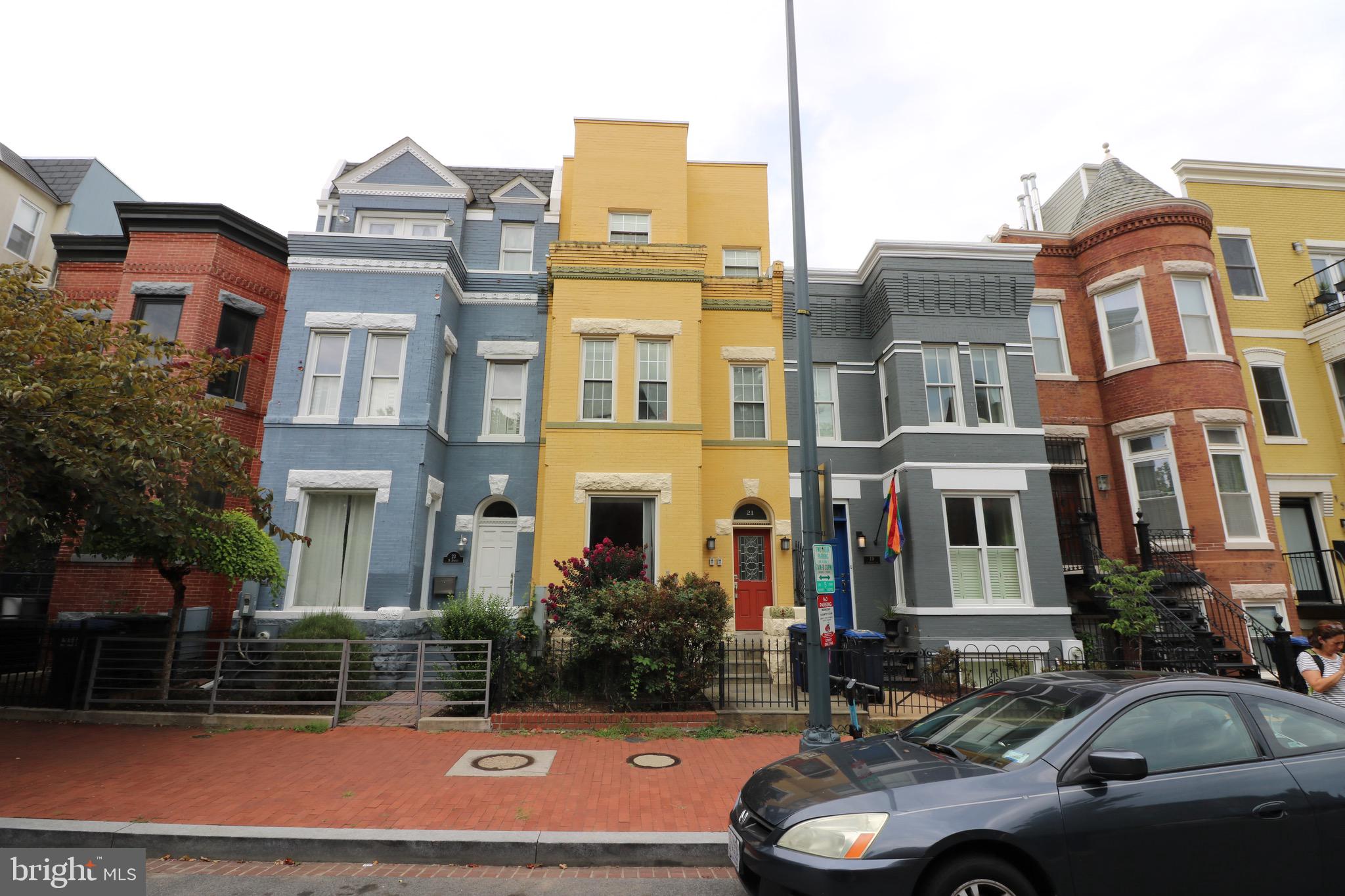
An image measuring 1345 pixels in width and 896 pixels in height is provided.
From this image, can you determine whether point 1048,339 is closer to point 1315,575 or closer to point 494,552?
point 1315,575

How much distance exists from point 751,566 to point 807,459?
7.72 m

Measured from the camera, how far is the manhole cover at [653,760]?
7375 millimetres

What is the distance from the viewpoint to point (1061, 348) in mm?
16141

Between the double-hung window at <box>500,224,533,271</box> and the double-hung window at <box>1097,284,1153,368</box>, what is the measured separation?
48.6ft

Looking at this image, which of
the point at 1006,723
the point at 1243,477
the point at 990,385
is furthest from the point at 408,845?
the point at 1243,477

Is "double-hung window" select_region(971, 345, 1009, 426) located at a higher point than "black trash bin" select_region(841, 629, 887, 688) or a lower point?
higher

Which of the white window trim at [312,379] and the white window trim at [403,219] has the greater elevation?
the white window trim at [403,219]

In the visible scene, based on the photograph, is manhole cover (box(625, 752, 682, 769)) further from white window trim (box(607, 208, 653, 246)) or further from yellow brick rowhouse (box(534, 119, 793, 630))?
white window trim (box(607, 208, 653, 246))

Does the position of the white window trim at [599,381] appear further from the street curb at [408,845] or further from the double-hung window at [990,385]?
the street curb at [408,845]

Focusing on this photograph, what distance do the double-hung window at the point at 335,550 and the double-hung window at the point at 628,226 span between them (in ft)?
26.9

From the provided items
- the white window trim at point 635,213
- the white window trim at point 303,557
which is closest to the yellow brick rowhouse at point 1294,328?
the white window trim at point 635,213

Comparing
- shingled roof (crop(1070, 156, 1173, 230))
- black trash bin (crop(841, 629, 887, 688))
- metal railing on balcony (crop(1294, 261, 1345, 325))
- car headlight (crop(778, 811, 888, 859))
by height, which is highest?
shingled roof (crop(1070, 156, 1173, 230))

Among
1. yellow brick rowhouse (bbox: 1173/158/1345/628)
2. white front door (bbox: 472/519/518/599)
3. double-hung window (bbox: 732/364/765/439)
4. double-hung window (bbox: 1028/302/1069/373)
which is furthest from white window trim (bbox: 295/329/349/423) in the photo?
yellow brick rowhouse (bbox: 1173/158/1345/628)

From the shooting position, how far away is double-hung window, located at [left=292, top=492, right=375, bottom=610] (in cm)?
1227
